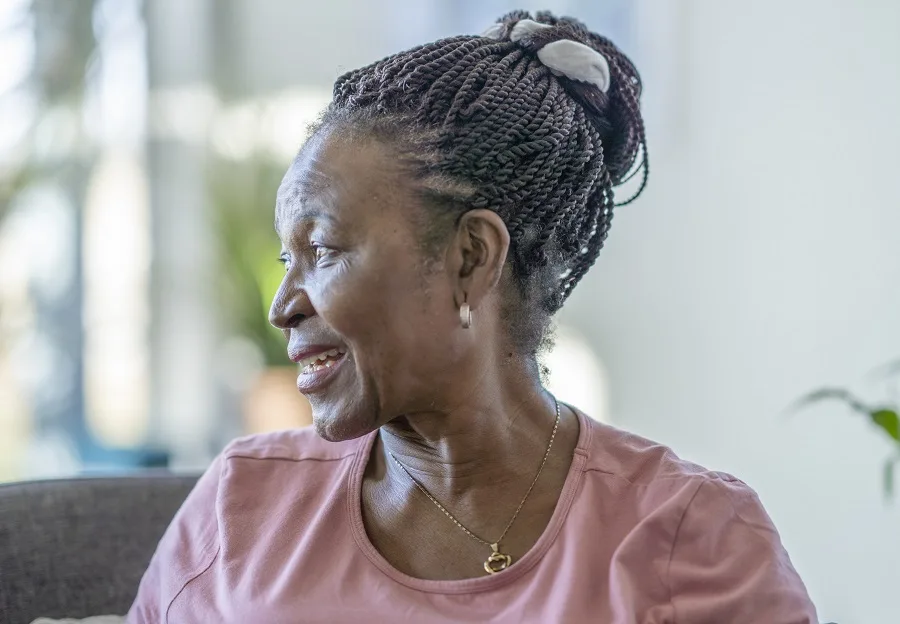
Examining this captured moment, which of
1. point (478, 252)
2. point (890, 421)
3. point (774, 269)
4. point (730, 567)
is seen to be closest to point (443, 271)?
point (478, 252)

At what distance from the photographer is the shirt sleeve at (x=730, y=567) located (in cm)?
113

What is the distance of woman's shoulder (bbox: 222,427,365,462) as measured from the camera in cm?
145

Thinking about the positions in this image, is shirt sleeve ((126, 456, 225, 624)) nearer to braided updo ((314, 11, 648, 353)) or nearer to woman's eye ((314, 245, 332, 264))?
woman's eye ((314, 245, 332, 264))

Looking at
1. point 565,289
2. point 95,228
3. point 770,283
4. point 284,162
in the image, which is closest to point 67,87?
point 95,228

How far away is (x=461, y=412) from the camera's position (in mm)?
1304

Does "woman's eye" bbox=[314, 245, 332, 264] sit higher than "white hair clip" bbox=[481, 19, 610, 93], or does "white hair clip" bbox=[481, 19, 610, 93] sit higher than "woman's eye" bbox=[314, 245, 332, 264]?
"white hair clip" bbox=[481, 19, 610, 93]

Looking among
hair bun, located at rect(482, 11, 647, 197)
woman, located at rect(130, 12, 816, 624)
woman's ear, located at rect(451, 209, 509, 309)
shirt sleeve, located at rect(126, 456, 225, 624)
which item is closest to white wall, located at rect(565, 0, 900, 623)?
hair bun, located at rect(482, 11, 647, 197)

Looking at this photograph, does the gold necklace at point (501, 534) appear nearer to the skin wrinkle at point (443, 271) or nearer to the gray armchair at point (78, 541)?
the skin wrinkle at point (443, 271)

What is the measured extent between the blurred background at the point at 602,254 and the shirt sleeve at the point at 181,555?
4.64ft

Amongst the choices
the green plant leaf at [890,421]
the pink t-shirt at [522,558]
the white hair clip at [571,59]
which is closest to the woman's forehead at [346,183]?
the white hair clip at [571,59]

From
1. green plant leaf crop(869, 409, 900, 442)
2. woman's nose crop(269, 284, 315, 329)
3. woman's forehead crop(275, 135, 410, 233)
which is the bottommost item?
green plant leaf crop(869, 409, 900, 442)

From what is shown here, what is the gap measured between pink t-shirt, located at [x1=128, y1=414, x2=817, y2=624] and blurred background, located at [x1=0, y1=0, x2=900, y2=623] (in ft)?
3.53

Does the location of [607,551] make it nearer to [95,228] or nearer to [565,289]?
[565,289]

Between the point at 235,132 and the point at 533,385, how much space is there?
2.67 m
